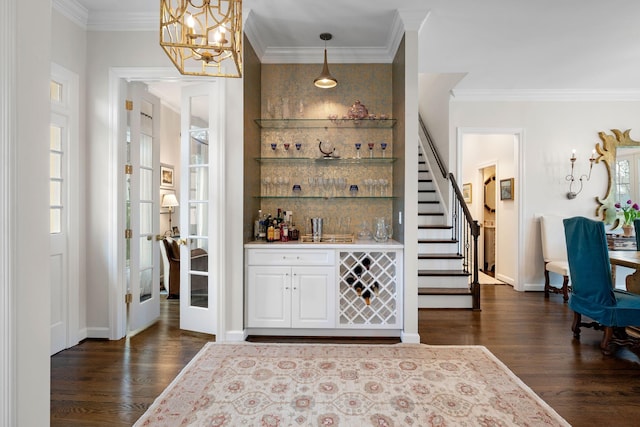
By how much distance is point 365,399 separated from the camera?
229 centimetres

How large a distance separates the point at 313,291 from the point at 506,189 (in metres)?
4.23

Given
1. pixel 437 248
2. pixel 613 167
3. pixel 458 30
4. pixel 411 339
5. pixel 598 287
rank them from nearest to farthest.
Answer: pixel 598 287 → pixel 411 339 → pixel 458 30 → pixel 437 248 → pixel 613 167

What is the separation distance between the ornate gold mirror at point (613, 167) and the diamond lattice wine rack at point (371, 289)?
13.4 ft

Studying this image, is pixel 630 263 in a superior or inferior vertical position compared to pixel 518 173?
inferior

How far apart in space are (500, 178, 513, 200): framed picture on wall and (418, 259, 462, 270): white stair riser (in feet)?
6.36

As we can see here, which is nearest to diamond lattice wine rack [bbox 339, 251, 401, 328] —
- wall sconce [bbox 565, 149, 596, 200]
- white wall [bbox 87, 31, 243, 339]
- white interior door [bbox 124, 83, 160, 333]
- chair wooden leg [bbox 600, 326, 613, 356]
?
white wall [bbox 87, 31, 243, 339]

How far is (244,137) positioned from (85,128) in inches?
58.9

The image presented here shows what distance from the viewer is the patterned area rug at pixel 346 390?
2.09 metres

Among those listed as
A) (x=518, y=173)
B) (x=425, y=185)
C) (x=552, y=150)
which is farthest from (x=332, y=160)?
(x=552, y=150)

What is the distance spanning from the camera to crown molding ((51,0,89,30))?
3049mm

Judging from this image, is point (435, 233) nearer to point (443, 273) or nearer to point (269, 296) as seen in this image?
point (443, 273)

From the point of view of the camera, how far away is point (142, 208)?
376cm

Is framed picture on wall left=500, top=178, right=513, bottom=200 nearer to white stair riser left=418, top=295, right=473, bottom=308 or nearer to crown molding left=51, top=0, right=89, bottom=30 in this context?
white stair riser left=418, top=295, right=473, bottom=308

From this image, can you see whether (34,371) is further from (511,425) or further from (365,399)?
(511,425)
